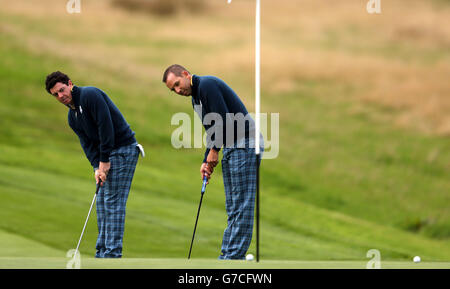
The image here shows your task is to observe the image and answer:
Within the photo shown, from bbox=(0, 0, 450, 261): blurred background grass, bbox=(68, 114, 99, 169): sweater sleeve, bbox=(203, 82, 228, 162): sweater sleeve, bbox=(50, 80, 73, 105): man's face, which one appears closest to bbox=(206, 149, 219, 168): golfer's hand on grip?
bbox=(203, 82, 228, 162): sweater sleeve

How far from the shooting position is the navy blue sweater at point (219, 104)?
5.86 m

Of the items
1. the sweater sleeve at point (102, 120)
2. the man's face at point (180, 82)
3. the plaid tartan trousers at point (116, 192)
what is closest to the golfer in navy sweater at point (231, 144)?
the man's face at point (180, 82)

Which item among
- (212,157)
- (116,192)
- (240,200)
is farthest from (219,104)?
(116,192)

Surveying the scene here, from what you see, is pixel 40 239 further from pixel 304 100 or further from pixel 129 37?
pixel 129 37

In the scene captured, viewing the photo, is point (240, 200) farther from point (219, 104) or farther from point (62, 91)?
point (62, 91)

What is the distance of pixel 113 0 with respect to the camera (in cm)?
6244

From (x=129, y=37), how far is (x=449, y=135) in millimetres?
25511

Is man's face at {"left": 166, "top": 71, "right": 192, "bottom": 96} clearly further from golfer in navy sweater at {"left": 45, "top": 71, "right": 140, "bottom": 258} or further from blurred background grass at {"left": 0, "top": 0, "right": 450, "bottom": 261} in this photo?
blurred background grass at {"left": 0, "top": 0, "right": 450, "bottom": 261}

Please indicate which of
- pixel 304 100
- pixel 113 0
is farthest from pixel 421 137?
pixel 113 0

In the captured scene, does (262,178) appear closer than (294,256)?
No

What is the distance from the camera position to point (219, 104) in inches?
231

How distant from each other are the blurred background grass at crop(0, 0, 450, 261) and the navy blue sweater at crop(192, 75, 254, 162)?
213 cm

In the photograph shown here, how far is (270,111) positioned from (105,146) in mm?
27770

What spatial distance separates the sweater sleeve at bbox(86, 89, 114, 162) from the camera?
6.20 metres
